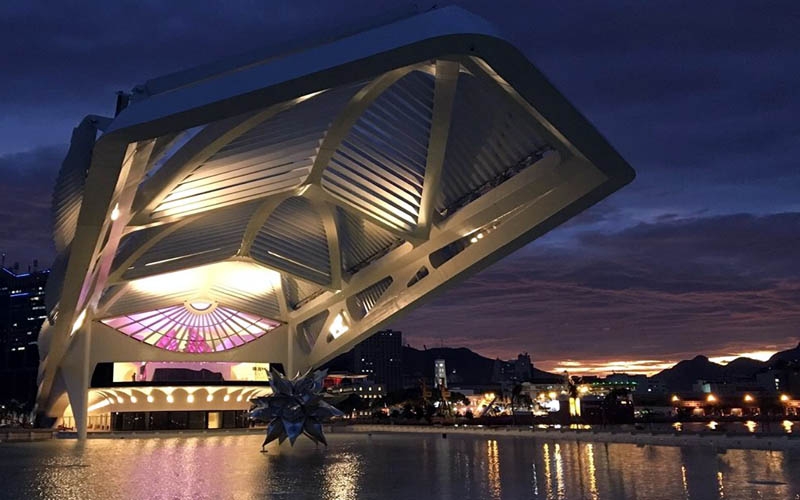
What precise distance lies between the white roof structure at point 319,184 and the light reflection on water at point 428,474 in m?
7.42

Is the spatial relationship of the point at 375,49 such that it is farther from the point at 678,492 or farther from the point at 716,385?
the point at 716,385

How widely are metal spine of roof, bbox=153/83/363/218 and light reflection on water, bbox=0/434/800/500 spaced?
9.27 metres

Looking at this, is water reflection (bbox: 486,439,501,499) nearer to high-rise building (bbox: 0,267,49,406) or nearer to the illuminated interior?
the illuminated interior

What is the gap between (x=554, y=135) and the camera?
2219 cm

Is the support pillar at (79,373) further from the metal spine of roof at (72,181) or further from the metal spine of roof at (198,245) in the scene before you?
the metal spine of roof at (72,181)

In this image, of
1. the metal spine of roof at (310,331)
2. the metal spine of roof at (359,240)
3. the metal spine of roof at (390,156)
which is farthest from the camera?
the metal spine of roof at (310,331)

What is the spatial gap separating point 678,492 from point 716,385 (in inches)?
4089

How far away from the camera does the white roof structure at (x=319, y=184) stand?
1633 centimetres

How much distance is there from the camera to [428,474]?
1606 cm

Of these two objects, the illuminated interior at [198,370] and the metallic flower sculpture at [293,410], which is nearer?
the metallic flower sculpture at [293,410]

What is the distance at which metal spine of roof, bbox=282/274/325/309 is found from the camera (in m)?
47.4

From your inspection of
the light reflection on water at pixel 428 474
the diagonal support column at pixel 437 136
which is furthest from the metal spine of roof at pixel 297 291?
the light reflection on water at pixel 428 474

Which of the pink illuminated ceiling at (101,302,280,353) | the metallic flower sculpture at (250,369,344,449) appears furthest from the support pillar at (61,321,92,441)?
the metallic flower sculpture at (250,369,344,449)

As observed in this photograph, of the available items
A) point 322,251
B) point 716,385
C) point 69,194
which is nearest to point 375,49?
point 69,194
